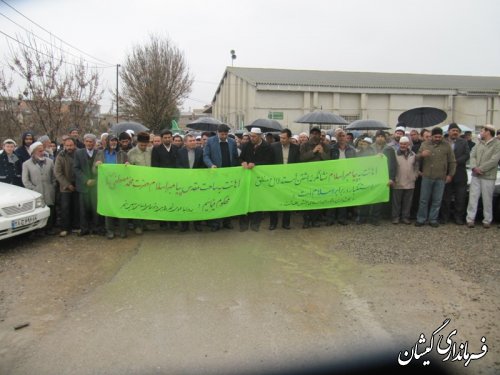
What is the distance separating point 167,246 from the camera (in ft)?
21.9

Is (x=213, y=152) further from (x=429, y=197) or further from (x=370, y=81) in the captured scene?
(x=370, y=81)

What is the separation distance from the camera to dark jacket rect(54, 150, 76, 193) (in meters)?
7.19

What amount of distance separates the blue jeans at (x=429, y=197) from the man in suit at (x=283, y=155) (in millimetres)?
2522

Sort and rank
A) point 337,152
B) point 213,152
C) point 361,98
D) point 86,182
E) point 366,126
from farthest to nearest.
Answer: point 361,98 → point 366,126 → point 337,152 → point 213,152 → point 86,182

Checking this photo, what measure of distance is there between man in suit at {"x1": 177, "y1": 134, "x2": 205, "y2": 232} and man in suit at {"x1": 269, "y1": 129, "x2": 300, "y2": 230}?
142 cm

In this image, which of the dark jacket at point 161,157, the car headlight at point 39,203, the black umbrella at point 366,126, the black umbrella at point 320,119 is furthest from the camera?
the black umbrella at point 366,126

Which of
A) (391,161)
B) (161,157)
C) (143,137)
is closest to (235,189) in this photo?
(161,157)

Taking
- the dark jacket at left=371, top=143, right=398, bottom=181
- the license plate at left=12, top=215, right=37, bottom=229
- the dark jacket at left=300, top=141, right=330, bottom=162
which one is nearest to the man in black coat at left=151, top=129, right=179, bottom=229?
the license plate at left=12, top=215, right=37, bottom=229

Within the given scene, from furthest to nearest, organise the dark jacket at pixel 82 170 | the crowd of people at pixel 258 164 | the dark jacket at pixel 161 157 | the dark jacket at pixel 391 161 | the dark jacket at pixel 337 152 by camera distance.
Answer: the dark jacket at pixel 337 152, the dark jacket at pixel 391 161, the dark jacket at pixel 161 157, the crowd of people at pixel 258 164, the dark jacket at pixel 82 170

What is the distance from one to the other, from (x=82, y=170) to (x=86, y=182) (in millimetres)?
→ 230

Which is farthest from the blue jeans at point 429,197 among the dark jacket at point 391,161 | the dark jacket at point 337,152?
the dark jacket at point 337,152

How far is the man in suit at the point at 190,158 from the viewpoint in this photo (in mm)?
7775

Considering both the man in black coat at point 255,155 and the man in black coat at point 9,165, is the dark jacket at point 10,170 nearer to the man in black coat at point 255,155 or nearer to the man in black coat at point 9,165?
the man in black coat at point 9,165

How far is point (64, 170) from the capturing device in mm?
7262
